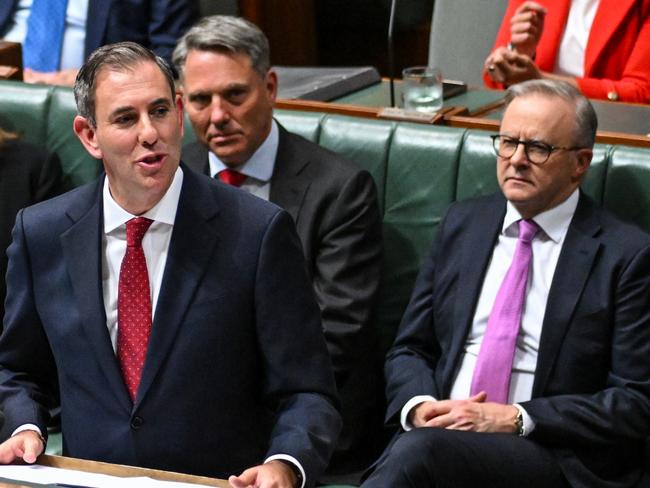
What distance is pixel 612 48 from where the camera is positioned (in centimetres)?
338

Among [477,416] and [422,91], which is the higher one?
[422,91]

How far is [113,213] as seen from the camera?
6.19 feet

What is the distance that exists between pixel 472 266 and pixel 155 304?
2.62 feet

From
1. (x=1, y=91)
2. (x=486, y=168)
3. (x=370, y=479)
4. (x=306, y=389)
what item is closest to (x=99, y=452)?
(x=306, y=389)

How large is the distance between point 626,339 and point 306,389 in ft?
2.37

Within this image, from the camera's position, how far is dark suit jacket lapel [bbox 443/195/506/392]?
2.42 metres

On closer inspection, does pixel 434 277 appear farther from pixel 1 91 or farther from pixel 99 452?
pixel 1 91

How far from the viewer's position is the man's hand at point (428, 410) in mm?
2297

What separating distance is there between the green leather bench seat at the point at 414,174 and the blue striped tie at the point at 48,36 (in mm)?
1184

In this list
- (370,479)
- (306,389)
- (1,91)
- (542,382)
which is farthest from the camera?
(1,91)

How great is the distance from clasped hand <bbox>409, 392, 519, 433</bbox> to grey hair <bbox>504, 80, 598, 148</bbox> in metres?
0.54

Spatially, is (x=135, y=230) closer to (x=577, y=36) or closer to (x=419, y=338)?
(x=419, y=338)

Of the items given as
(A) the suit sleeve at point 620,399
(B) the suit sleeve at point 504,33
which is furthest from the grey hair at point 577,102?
(B) the suit sleeve at point 504,33

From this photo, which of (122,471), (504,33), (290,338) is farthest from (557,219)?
(504,33)
